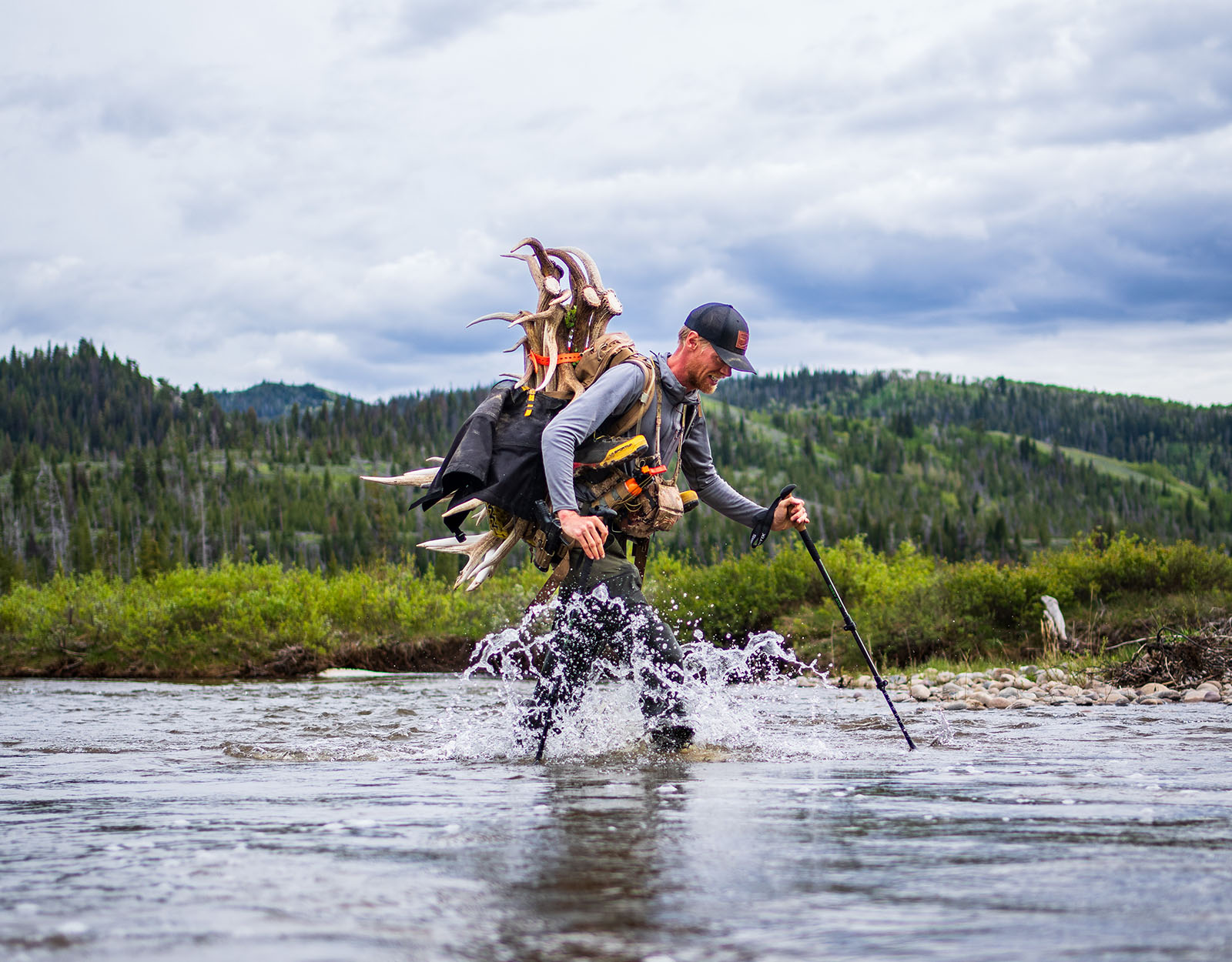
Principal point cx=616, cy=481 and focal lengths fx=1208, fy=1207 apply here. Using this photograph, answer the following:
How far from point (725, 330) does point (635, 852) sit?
12.7 ft

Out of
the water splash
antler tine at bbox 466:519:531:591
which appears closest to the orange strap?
antler tine at bbox 466:519:531:591

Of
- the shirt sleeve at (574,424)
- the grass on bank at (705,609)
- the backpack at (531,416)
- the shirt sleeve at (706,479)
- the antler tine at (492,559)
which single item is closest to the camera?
the shirt sleeve at (574,424)

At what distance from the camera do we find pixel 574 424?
6422 millimetres

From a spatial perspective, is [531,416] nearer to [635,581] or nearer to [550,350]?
[550,350]

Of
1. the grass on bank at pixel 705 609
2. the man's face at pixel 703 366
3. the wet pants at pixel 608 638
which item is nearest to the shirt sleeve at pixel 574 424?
the man's face at pixel 703 366

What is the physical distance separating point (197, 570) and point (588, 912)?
2992cm

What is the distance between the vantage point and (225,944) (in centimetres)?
253

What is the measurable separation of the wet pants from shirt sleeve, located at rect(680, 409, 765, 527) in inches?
37.9

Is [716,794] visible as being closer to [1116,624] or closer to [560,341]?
[560,341]

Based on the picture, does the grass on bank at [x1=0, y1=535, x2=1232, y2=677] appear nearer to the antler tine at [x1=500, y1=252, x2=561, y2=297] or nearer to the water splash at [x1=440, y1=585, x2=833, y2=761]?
the water splash at [x1=440, y1=585, x2=833, y2=761]

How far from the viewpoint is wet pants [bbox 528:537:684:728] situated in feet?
22.1

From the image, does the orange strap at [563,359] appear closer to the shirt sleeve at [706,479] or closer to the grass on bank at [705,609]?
the shirt sleeve at [706,479]

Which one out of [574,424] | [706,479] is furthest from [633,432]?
[706,479]

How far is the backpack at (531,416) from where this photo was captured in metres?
6.68
